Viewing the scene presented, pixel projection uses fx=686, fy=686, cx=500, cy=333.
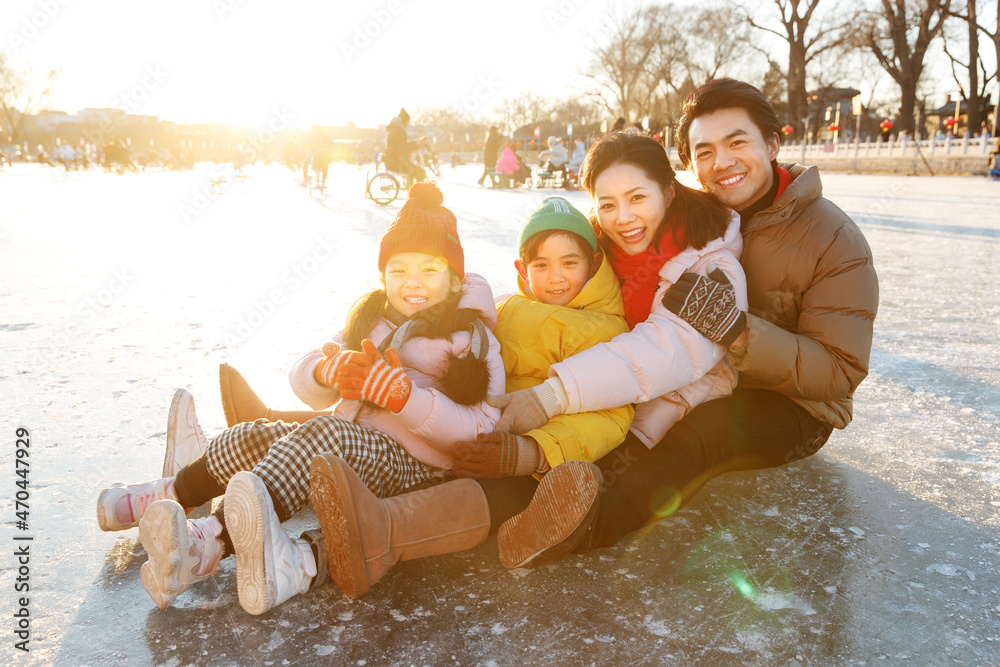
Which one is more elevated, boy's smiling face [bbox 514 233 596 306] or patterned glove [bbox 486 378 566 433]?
boy's smiling face [bbox 514 233 596 306]

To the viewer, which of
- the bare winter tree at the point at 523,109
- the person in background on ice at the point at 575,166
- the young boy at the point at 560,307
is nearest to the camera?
the young boy at the point at 560,307

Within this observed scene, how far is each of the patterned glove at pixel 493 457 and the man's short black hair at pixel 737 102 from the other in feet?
3.96

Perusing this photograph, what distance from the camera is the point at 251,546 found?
1.35 m

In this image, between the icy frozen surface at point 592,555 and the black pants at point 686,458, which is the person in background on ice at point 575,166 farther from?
the black pants at point 686,458

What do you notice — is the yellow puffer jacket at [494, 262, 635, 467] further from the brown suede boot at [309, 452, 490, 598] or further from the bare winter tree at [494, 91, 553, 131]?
the bare winter tree at [494, 91, 553, 131]

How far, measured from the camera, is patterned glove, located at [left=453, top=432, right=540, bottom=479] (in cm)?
163

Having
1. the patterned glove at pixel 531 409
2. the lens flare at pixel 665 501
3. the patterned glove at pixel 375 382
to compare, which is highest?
the patterned glove at pixel 375 382

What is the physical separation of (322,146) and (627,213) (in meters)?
15.6

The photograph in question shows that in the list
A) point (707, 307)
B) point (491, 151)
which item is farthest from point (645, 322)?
point (491, 151)

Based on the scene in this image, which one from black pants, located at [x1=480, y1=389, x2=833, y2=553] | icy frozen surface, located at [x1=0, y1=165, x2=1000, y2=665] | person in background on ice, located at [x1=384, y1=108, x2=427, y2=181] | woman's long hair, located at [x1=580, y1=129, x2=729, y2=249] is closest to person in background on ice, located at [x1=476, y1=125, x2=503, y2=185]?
person in background on ice, located at [x1=384, y1=108, x2=427, y2=181]

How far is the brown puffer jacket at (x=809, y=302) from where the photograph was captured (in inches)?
71.6

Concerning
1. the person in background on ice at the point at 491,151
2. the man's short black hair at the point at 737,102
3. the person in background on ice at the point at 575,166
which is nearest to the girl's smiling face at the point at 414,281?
the man's short black hair at the point at 737,102

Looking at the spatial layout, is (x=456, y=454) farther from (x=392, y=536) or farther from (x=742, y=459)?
(x=742, y=459)

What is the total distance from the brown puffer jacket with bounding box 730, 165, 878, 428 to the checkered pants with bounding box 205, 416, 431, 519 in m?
0.95
